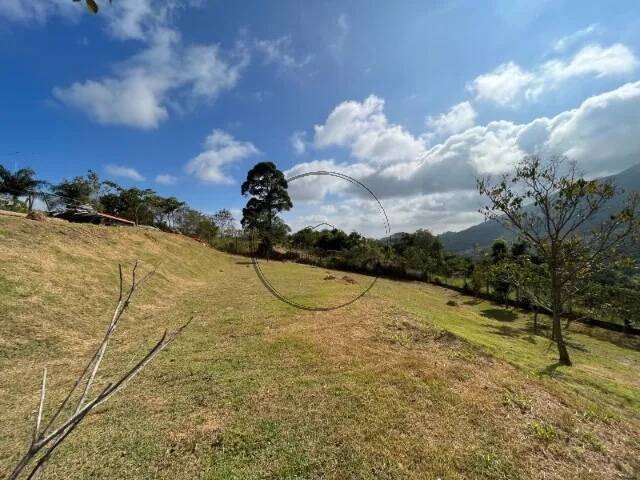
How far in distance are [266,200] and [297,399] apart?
45.1 feet

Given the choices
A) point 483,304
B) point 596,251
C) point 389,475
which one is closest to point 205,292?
point 389,475

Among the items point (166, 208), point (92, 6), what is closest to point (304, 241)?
point (166, 208)

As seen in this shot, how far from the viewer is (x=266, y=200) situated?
1925 centimetres

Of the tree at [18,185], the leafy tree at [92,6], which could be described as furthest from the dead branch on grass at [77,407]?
the tree at [18,185]

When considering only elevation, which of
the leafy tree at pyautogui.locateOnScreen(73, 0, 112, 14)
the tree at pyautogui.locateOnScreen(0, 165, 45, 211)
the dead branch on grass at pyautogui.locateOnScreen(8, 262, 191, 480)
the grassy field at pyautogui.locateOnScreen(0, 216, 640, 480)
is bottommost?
the grassy field at pyautogui.locateOnScreen(0, 216, 640, 480)

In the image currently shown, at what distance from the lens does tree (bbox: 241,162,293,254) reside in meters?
17.0

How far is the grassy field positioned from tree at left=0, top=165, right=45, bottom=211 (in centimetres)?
3811

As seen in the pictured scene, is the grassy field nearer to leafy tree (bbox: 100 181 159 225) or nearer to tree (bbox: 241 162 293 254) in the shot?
tree (bbox: 241 162 293 254)

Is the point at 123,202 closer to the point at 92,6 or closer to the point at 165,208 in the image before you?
the point at 165,208

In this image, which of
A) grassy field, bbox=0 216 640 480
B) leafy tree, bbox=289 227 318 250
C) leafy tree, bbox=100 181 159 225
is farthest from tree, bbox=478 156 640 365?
leafy tree, bbox=100 181 159 225

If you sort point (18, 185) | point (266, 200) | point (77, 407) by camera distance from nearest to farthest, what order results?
point (77, 407), point (266, 200), point (18, 185)

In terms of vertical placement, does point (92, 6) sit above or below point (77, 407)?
above

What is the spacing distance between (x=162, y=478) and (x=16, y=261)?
12.7m

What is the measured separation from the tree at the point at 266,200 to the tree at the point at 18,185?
38.1 metres
